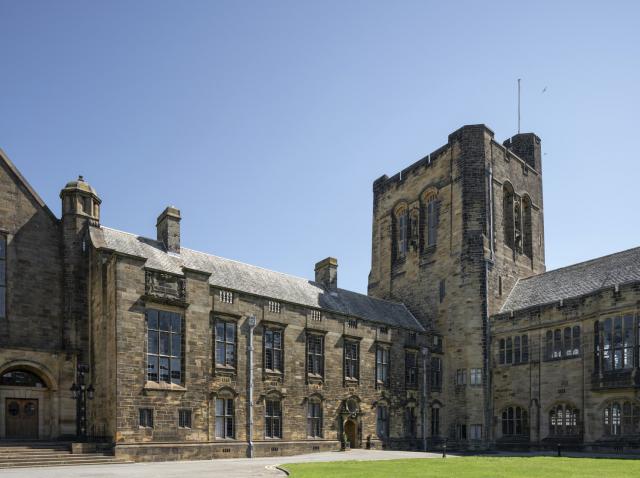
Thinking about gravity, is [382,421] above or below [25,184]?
below

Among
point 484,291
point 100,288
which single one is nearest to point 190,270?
point 100,288

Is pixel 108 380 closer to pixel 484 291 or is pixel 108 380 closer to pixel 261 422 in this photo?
pixel 261 422

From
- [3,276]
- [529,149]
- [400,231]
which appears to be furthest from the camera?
[529,149]

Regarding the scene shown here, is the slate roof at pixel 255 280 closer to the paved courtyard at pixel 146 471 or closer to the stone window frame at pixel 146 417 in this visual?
the stone window frame at pixel 146 417

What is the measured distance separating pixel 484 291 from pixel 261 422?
20.3 metres

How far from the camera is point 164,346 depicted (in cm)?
3112

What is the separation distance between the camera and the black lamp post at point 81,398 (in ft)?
99.2

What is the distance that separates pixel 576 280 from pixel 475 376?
998cm

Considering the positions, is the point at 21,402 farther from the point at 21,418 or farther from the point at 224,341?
the point at 224,341

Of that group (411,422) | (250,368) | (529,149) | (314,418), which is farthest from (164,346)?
(529,149)

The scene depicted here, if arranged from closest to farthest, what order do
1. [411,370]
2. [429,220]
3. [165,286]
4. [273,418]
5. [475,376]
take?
[165,286]
[273,418]
[411,370]
[475,376]
[429,220]

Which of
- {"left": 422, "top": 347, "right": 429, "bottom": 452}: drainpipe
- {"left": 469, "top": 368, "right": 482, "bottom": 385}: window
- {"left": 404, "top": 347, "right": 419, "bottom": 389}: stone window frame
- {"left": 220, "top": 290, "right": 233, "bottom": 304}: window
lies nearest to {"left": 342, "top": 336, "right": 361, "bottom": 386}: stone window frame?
{"left": 404, "top": 347, "right": 419, "bottom": 389}: stone window frame

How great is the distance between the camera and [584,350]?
38.1 meters

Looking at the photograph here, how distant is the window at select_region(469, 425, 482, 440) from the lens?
43.5m
